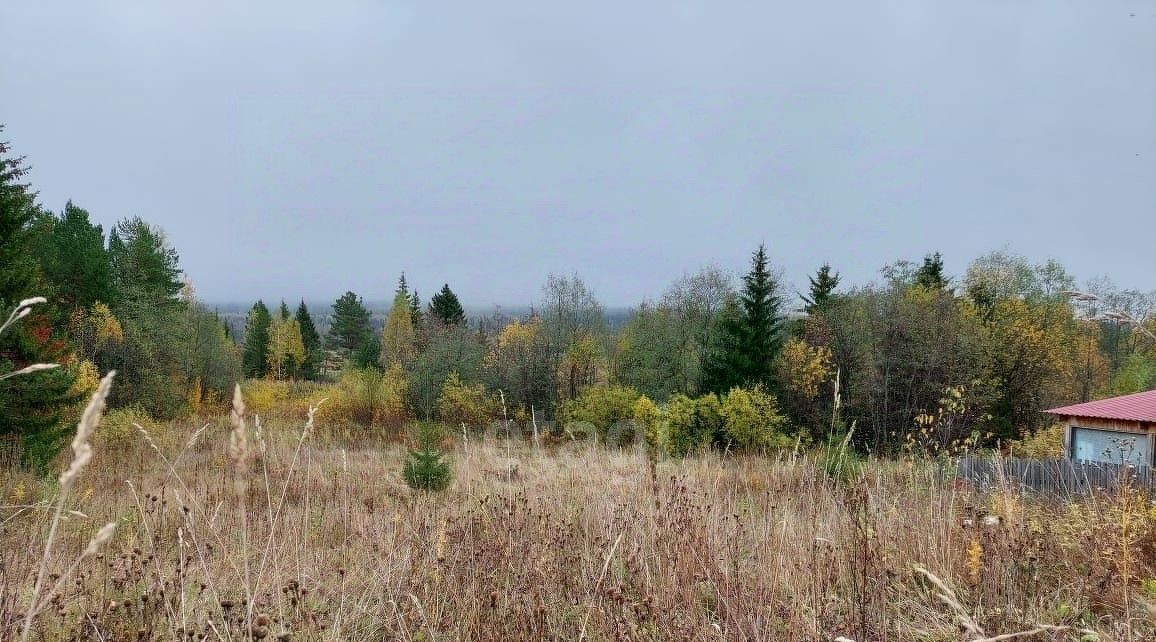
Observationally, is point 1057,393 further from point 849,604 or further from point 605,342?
point 849,604

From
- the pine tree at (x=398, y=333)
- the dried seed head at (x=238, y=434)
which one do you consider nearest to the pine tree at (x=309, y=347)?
the pine tree at (x=398, y=333)

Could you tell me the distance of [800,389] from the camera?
76.8ft

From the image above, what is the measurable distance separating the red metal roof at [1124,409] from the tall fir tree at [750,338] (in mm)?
9366

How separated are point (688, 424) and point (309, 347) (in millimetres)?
42760

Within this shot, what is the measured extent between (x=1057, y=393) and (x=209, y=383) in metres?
34.6

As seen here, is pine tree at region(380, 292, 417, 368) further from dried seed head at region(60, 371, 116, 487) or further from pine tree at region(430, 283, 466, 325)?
dried seed head at region(60, 371, 116, 487)

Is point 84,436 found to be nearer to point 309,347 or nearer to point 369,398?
point 369,398

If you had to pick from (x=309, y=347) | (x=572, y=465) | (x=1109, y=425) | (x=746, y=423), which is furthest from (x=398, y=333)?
(x=572, y=465)

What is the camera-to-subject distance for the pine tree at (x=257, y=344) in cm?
4597

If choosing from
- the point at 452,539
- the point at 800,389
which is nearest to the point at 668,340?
the point at 800,389

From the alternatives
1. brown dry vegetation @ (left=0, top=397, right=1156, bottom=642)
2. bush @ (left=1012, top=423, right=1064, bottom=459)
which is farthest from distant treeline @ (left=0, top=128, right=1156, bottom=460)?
brown dry vegetation @ (left=0, top=397, right=1156, bottom=642)

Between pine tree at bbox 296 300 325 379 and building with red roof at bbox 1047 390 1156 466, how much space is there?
45546 mm

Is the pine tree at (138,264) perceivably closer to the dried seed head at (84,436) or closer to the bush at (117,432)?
the bush at (117,432)

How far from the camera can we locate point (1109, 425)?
1449 cm
